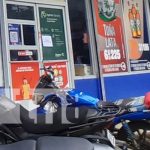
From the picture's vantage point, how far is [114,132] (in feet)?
20.4

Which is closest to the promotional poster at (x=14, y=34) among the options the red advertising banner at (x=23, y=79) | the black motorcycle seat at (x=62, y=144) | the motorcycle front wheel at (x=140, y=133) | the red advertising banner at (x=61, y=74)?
the red advertising banner at (x=23, y=79)

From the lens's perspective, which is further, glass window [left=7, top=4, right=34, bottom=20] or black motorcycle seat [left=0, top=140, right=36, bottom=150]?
glass window [left=7, top=4, right=34, bottom=20]

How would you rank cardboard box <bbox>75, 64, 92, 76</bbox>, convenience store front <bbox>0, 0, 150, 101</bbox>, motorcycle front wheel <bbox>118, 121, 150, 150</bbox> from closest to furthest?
motorcycle front wheel <bbox>118, 121, 150, 150</bbox> → convenience store front <bbox>0, 0, 150, 101</bbox> → cardboard box <bbox>75, 64, 92, 76</bbox>

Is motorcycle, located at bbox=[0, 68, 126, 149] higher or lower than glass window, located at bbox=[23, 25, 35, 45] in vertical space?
lower

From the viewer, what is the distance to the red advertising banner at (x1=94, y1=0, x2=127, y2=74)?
11.0m

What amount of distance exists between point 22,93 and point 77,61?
1965mm

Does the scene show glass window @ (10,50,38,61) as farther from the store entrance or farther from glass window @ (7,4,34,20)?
glass window @ (7,4,34,20)

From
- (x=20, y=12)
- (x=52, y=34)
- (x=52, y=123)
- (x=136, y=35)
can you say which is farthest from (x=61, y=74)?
(x=52, y=123)

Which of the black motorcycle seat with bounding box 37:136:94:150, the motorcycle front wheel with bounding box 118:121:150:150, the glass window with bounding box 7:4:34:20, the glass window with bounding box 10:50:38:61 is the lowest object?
the motorcycle front wheel with bounding box 118:121:150:150

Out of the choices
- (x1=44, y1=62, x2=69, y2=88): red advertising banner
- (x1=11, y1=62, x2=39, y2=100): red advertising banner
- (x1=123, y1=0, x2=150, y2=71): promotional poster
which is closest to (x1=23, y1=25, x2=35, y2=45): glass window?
(x1=11, y1=62, x2=39, y2=100): red advertising banner

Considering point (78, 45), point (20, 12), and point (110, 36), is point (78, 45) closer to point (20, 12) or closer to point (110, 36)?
point (110, 36)

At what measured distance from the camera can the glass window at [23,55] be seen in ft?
29.7

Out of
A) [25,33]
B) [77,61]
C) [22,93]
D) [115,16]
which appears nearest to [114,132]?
[22,93]

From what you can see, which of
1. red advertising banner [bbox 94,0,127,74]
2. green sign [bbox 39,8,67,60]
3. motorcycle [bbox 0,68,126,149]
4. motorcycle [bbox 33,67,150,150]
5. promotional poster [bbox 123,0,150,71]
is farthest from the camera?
promotional poster [bbox 123,0,150,71]
